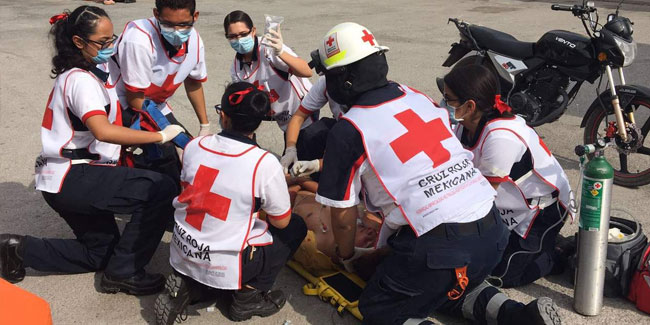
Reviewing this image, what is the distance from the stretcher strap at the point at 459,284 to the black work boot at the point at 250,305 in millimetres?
991

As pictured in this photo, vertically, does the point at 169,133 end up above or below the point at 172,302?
above

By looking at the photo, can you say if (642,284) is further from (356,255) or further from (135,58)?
(135,58)

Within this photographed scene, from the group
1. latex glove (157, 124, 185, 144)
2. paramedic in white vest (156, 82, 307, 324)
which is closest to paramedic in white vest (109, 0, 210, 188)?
latex glove (157, 124, 185, 144)

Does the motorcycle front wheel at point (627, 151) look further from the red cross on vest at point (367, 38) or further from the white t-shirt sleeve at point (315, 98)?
the red cross on vest at point (367, 38)

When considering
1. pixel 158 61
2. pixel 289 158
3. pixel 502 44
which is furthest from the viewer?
pixel 502 44

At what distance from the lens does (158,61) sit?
4.64m

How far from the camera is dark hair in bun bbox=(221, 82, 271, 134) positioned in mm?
3260

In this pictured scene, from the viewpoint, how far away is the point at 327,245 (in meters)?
3.87

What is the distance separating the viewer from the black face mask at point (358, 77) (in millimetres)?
3217

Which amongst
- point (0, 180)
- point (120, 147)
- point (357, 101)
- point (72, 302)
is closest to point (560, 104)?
point (357, 101)

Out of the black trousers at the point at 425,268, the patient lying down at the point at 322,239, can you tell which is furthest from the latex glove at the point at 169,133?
the black trousers at the point at 425,268

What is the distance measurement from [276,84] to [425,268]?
A: 2356mm

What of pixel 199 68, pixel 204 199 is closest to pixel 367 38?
pixel 204 199

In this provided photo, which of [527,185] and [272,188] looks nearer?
[272,188]
